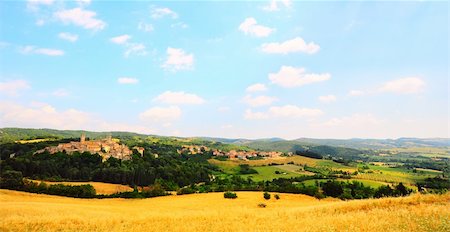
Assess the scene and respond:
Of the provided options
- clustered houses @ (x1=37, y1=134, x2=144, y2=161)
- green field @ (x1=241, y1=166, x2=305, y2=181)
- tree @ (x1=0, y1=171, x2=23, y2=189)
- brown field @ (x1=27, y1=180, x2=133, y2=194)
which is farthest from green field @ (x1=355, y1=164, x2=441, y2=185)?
tree @ (x1=0, y1=171, x2=23, y2=189)

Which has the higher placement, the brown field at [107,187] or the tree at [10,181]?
the tree at [10,181]

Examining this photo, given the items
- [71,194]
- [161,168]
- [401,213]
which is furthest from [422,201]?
[161,168]

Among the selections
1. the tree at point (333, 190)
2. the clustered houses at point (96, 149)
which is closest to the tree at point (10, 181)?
the clustered houses at point (96, 149)

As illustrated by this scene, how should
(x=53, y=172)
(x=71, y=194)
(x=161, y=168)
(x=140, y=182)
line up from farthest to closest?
(x=161, y=168) → (x=140, y=182) → (x=53, y=172) → (x=71, y=194)

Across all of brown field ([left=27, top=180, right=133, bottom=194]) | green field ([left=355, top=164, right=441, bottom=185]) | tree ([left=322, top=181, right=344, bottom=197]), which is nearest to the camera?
tree ([left=322, top=181, right=344, bottom=197])

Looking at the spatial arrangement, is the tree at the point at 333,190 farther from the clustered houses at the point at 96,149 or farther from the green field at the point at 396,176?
the clustered houses at the point at 96,149

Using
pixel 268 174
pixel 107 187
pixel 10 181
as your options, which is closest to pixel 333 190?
pixel 268 174

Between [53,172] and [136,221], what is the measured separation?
95.1m

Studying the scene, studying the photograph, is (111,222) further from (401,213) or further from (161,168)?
(161,168)

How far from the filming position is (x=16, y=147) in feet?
400

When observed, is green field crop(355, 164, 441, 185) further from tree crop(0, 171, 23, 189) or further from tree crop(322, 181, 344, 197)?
tree crop(0, 171, 23, 189)

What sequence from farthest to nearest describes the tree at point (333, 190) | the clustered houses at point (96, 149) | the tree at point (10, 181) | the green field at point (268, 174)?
the clustered houses at point (96, 149), the green field at point (268, 174), the tree at point (333, 190), the tree at point (10, 181)

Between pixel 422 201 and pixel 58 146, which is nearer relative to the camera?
pixel 422 201

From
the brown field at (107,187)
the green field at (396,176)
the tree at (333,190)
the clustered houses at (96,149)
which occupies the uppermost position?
the clustered houses at (96,149)
